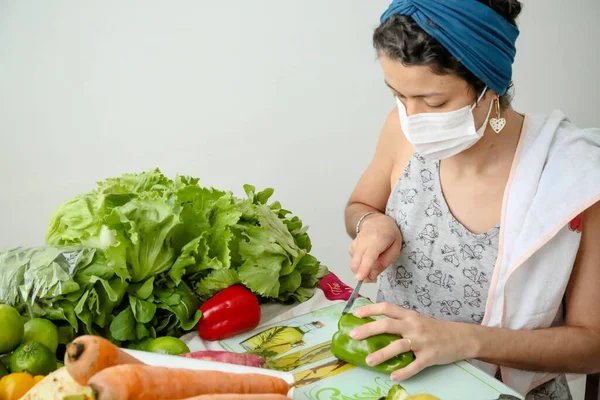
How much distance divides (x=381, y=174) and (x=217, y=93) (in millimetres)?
1053

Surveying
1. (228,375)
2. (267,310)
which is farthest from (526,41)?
(228,375)

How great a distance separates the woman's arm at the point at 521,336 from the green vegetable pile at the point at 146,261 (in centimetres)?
28

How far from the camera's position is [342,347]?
3.10 feet

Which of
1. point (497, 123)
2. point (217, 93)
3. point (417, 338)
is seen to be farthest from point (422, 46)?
point (217, 93)

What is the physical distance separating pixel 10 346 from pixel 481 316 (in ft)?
3.02

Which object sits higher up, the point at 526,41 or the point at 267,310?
the point at 526,41

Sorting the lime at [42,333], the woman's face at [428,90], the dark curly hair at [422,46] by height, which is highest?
the dark curly hair at [422,46]

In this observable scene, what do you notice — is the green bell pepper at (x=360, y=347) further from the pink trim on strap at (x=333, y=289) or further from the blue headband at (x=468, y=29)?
the blue headband at (x=468, y=29)

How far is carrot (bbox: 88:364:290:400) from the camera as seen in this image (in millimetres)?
560

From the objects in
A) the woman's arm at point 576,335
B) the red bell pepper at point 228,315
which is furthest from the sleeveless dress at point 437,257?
the red bell pepper at point 228,315

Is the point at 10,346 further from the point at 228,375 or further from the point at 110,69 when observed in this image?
the point at 110,69

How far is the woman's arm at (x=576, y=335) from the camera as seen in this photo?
1.06 meters

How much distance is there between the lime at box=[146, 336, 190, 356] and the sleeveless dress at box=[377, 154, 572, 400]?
0.60m

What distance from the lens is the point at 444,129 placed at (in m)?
1.09
